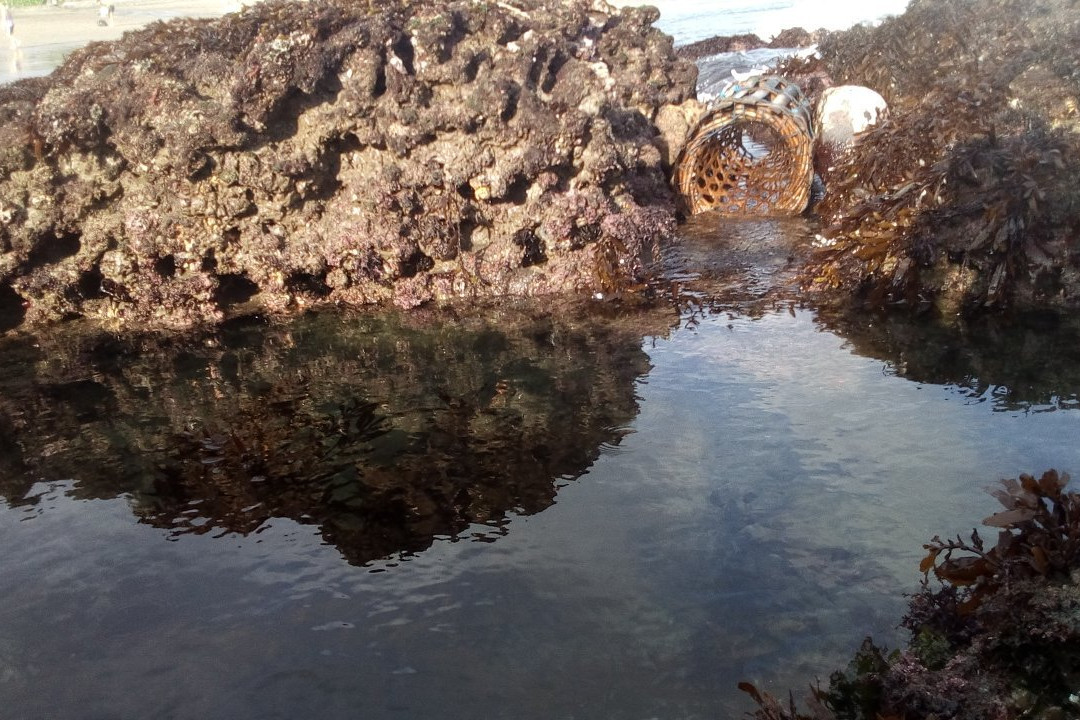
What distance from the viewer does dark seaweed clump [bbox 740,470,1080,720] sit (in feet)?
8.46

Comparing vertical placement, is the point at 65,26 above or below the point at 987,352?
above

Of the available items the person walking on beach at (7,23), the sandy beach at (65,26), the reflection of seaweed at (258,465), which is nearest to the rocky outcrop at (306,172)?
the reflection of seaweed at (258,465)

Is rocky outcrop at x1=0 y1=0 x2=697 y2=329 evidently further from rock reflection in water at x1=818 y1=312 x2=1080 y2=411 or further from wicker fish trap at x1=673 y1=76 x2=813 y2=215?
Result: rock reflection in water at x1=818 y1=312 x2=1080 y2=411

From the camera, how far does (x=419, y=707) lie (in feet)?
10.00

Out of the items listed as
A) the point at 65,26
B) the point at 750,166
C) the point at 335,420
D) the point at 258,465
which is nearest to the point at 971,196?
the point at 750,166

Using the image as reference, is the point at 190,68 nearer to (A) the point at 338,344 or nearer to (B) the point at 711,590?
(A) the point at 338,344

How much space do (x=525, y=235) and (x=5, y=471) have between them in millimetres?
4130

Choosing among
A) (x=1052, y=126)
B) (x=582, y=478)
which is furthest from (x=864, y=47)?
(x=582, y=478)

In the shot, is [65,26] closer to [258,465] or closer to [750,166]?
[750,166]

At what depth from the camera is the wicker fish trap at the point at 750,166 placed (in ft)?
27.3

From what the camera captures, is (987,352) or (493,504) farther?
(987,352)

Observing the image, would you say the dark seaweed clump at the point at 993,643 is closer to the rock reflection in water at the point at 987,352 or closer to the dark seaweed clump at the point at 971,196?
the rock reflection in water at the point at 987,352

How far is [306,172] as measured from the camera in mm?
6824

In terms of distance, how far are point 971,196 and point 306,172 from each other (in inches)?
213
